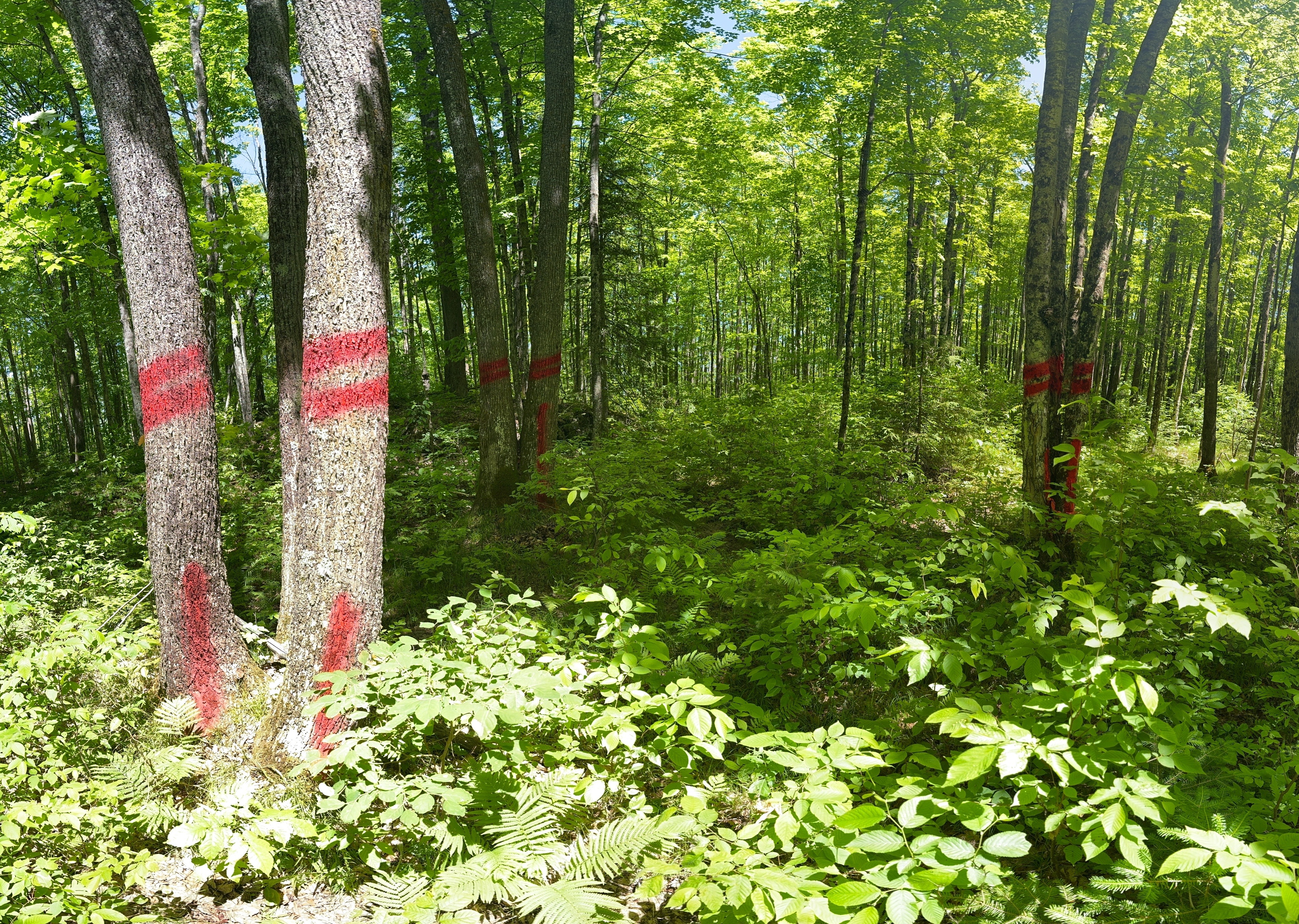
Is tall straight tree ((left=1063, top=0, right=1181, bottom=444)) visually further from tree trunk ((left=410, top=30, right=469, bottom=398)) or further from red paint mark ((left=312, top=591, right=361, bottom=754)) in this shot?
tree trunk ((left=410, top=30, right=469, bottom=398))

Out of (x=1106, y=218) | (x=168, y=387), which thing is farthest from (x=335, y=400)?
(x=1106, y=218)

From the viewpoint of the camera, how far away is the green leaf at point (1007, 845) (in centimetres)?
169

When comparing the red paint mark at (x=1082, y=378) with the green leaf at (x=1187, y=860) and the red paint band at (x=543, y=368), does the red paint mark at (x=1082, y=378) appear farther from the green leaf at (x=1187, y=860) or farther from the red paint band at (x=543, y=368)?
the green leaf at (x=1187, y=860)

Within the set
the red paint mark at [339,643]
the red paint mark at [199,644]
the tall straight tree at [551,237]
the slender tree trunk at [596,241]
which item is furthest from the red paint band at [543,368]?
the red paint mark at [339,643]

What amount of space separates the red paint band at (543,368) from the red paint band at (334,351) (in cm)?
403

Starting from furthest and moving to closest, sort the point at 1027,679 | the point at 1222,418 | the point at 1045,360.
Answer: the point at 1222,418
the point at 1045,360
the point at 1027,679

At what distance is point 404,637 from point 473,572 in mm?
3432

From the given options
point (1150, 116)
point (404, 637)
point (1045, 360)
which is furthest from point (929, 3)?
point (404, 637)

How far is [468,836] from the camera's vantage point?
8.48 ft

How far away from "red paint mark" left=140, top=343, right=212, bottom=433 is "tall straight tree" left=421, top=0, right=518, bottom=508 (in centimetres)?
336

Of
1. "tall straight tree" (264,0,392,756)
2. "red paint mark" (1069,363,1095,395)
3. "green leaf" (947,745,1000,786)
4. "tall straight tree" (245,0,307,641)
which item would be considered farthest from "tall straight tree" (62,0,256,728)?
"red paint mark" (1069,363,1095,395)

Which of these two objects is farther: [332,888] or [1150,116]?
[1150,116]

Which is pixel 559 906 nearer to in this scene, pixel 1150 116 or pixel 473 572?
pixel 473 572

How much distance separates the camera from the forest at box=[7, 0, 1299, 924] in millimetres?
2186
